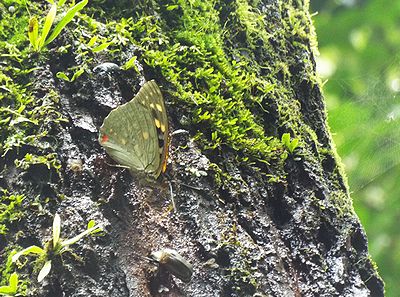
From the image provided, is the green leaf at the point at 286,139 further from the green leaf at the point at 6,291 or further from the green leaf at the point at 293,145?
the green leaf at the point at 6,291

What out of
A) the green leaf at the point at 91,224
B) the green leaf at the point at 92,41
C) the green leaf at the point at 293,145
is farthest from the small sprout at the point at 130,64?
the green leaf at the point at 293,145

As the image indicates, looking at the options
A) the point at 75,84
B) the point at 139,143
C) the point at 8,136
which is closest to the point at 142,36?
the point at 75,84

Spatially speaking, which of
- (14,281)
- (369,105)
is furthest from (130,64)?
(369,105)

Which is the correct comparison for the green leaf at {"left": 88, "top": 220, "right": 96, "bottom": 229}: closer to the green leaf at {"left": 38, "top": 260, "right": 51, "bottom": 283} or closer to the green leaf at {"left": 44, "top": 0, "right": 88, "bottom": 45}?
the green leaf at {"left": 38, "top": 260, "right": 51, "bottom": 283}

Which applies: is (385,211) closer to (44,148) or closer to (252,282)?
(252,282)

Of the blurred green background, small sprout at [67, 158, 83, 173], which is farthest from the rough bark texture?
the blurred green background

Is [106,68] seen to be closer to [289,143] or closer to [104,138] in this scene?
[104,138]
